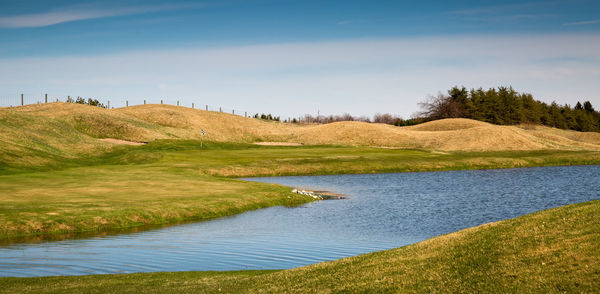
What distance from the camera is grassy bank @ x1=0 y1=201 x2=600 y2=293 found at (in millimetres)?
15627

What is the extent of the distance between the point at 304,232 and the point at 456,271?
892 inches

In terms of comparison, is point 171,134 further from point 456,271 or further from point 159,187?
point 456,271

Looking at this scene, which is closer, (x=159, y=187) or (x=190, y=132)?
(x=159, y=187)

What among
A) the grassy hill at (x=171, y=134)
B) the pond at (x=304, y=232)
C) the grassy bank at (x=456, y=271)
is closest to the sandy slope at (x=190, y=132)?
the grassy hill at (x=171, y=134)

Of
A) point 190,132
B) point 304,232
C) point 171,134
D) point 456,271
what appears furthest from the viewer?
point 190,132

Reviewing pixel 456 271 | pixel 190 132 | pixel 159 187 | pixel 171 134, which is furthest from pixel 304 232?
pixel 190 132

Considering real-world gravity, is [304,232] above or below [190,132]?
below

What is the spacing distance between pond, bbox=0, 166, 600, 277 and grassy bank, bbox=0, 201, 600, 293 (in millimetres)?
4834

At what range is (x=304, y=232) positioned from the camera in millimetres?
39562

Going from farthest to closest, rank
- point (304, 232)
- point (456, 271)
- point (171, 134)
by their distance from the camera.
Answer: point (171, 134) < point (304, 232) < point (456, 271)

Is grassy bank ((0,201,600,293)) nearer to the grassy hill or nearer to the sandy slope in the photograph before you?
the grassy hill

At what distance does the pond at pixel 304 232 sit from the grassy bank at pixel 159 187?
341 centimetres

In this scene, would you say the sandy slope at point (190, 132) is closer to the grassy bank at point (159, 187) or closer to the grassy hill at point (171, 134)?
the grassy hill at point (171, 134)

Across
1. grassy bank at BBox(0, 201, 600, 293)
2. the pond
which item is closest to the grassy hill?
the pond
